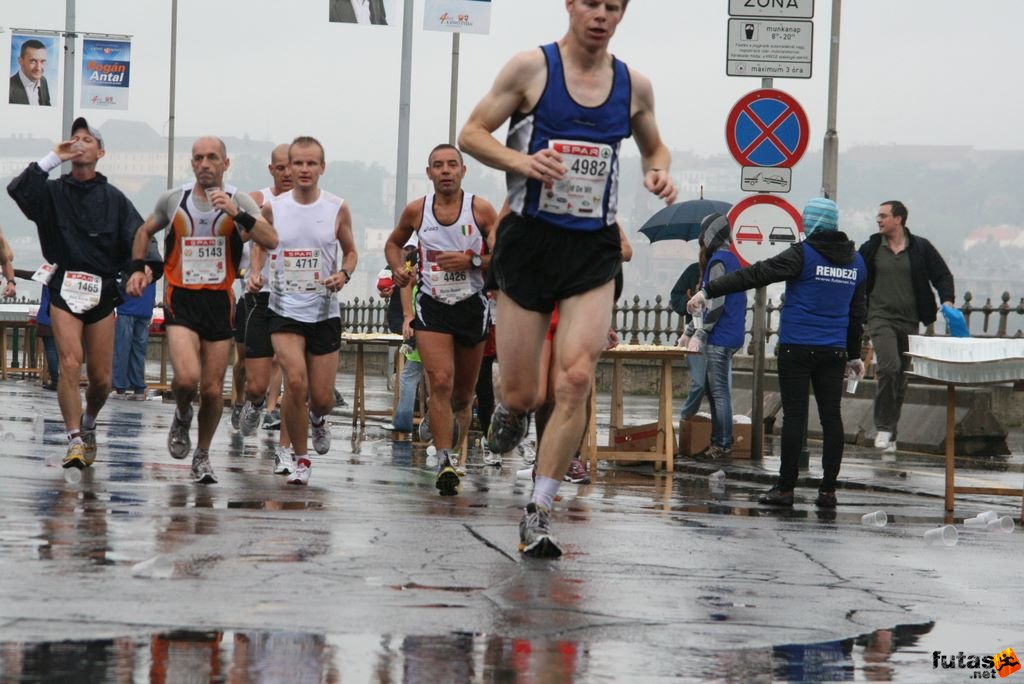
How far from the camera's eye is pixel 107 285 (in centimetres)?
1132

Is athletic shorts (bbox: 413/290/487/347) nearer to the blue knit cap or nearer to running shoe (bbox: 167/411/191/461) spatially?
running shoe (bbox: 167/411/191/461)

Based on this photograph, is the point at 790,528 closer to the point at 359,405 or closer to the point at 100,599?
the point at 100,599

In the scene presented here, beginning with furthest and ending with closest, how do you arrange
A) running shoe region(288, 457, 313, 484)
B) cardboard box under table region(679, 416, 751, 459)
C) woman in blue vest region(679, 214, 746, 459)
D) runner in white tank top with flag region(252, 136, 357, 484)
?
cardboard box under table region(679, 416, 751, 459) < woman in blue vest region(679, 214, 746, 459) < runner in white tank top with flag region(252, 136, 357, 484) < running shoe region(288, 457, 313, 484)

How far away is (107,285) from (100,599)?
5769 millimetres

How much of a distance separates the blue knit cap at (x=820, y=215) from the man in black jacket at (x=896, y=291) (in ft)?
17.7

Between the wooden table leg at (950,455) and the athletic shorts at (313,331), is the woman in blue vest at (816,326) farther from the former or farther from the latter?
the athletic shorts at (313,331)

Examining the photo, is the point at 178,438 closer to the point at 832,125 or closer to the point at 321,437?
the point at 321,437

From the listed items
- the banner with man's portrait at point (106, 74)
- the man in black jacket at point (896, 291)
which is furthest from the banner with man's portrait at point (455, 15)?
the banner with man's portrait at point (106, 74)

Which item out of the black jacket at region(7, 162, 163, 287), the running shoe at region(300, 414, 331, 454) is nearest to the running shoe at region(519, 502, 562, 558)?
the black jacket at region(7, 162, 163, 287)

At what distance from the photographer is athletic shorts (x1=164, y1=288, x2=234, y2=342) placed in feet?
35.1

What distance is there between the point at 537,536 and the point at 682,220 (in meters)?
12.2

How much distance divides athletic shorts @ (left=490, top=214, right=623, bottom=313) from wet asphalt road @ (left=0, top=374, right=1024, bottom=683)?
1053 millimetres

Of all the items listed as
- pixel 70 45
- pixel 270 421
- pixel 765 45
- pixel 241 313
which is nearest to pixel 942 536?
pixel 765 45

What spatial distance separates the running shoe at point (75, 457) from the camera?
11.0 m
